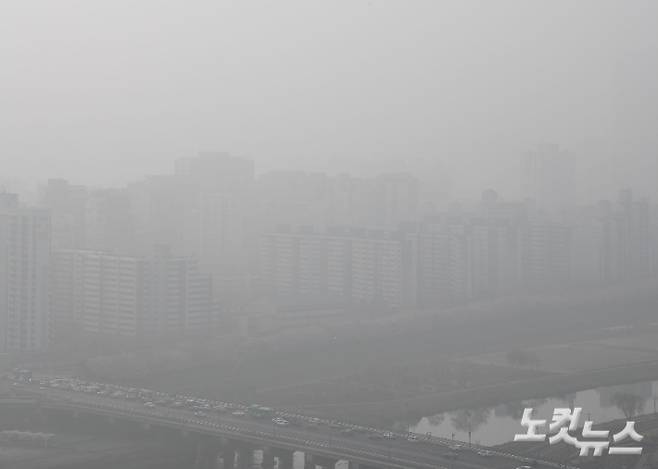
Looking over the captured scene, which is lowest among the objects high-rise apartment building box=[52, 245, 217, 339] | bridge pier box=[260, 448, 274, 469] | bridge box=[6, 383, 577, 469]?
bridge pier box=[260, 448, 274, 469]

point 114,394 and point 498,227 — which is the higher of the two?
point 498,227

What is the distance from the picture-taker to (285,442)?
7.18 m

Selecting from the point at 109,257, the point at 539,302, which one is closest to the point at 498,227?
the point at 539,302

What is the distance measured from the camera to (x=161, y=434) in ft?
25.4

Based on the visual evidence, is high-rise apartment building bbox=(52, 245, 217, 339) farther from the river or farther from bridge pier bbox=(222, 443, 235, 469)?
bridge pier bbox=(222, 443, 235, 469)

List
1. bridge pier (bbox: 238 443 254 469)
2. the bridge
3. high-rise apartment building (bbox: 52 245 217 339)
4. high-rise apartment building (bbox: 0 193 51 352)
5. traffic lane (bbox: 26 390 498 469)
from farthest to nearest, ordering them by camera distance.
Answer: high-rise apartment building (bbox: 52 245 217 339), high-rise apartment building (bbox: 0 193 51 352), bridge pier (bbox: 238 443 254 469), traffic lane (bbox: 26 390 498 469), the bridge

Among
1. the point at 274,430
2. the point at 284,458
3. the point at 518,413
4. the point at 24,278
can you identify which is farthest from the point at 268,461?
the point at 24,278

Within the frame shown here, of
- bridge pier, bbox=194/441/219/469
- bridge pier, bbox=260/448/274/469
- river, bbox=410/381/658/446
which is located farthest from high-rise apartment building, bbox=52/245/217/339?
bridge pier, bbox=260/448/274/469

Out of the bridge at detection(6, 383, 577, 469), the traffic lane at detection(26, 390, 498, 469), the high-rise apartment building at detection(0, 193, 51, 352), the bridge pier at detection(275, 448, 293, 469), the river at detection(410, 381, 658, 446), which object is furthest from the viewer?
the high-rise apartment building at detection(0, 193, 51, 352)

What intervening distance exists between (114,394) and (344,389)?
2.27 meters

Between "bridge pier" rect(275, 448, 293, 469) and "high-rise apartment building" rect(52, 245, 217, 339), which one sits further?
"high-rise apartment building" rect(52, 245, 217, 339)

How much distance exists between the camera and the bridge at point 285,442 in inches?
265

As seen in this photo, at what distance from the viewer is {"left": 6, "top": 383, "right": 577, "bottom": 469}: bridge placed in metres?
6.72

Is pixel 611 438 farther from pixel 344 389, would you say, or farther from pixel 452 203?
pixel 452 203
